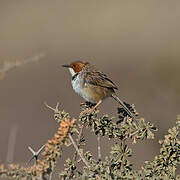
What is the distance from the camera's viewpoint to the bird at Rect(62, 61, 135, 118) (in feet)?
18.9

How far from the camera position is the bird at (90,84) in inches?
227

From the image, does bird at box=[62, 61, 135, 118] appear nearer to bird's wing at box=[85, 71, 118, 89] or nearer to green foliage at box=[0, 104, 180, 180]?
bird's wing at box=[85, 71, 118, 89]

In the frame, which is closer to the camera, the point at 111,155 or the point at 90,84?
the point at 111,155

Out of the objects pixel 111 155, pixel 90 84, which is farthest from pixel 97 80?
pixel 111 155

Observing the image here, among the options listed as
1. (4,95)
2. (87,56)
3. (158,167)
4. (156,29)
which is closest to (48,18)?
(87,56)

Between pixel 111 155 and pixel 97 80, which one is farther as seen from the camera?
pixel 97 80

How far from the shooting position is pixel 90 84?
19.4ft

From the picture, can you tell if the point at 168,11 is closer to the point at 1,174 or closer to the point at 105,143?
the point at 105,143

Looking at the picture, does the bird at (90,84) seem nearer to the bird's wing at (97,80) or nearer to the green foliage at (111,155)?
the bird's wing at (97,80)

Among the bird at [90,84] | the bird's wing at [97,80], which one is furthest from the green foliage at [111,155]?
the bird's wing at [97,80]

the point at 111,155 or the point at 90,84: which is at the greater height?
the point at 90,84

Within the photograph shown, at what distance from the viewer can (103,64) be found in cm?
2041

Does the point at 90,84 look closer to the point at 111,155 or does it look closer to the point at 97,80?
the point at 97,80

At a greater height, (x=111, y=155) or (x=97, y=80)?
(x=97, y=80)
